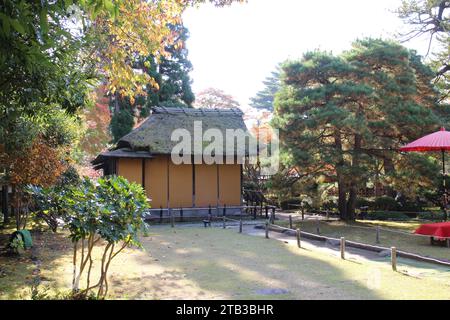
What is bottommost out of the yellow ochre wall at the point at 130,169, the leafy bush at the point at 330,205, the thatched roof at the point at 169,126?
the leafy bush at the point at 330,205

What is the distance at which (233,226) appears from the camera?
1541 centimetres

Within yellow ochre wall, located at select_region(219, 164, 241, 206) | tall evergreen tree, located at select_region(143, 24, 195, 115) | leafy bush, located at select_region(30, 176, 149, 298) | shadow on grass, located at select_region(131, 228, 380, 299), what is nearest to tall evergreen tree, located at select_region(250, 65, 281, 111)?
tall evergreen tree, located at select_region(143, 24, 195, 115)

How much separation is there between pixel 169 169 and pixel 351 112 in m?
7.65

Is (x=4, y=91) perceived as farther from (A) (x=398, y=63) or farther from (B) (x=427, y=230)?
(A) (x=398, y=63)

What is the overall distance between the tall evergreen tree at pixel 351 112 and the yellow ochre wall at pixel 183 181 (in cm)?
435

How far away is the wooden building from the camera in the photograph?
16797 millimetres

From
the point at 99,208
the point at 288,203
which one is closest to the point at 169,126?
the point at 288,203

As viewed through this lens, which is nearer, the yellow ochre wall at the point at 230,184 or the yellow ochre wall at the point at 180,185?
the yellow ochre wall at the point at 180,185

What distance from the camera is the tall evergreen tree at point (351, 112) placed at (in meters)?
13.6

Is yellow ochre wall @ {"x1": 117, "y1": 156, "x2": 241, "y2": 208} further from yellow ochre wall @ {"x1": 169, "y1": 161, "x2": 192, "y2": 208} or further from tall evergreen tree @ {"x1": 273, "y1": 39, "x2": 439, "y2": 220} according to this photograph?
tall evergreen tree @ {"x1": 273, "y1": 39, "x2": 439, "y2": 220}

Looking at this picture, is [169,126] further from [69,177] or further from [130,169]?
[69,177]

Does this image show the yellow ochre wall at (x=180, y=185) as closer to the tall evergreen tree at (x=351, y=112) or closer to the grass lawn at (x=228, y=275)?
the tall evergreen tree at (x=351, y=112)

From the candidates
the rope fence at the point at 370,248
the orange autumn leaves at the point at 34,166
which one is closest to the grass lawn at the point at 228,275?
the rope fence at the point at 370,248

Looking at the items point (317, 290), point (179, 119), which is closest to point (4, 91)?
point (317, 290)
